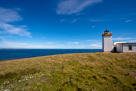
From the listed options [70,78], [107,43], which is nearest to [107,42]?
[107,43]

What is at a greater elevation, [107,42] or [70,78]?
[107,42]

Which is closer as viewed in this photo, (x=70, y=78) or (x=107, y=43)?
(x=70, y=78)

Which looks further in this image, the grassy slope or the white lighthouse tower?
the white lighthouse tower

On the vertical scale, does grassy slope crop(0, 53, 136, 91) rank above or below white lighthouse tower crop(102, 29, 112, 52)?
below

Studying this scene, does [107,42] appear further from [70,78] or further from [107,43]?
[70,78]

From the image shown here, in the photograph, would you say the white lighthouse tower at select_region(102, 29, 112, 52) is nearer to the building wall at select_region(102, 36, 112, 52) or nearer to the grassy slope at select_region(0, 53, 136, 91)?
the building wall at select_region(102, 36, 112, 52)

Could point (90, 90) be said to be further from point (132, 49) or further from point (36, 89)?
point (132, 49)

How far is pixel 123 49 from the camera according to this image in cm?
2311

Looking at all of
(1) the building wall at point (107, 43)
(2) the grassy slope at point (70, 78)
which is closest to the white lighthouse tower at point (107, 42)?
(1) the building wall at point (107, 43)

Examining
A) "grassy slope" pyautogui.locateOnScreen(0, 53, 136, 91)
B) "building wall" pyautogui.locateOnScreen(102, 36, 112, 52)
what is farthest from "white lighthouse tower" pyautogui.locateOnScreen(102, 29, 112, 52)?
"grassy slope" pyautogui.locateOnScreen(0, 53, 136, 91)

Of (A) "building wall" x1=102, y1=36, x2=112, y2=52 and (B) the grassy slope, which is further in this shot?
(A) "building wall" x1=102, y1=36, x2=112, y2=52

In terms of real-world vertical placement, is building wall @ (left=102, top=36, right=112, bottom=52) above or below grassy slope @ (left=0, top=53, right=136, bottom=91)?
above

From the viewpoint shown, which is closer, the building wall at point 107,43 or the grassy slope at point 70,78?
the grassy slope at point 70,78

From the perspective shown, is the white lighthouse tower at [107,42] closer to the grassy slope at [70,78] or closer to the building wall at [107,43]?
the building wall at [107,43]
